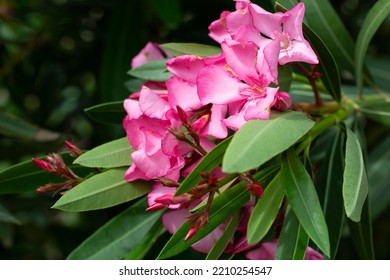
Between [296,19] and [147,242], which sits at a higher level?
[296,19]

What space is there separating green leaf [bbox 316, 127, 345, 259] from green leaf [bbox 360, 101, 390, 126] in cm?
7

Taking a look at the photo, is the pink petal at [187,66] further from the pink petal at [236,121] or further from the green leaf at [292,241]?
the green leaf at [292,241]

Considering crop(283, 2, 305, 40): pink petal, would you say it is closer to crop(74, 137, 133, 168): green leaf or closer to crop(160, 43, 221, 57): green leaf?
crop(160, 43, 221, 57): green leaf

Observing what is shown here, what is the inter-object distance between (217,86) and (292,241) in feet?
0.79

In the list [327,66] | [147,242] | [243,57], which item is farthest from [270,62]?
[147,242]

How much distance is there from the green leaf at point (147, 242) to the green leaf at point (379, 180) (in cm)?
76

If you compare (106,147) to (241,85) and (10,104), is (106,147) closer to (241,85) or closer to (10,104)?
(241,85)

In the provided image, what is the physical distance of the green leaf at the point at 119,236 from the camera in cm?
113

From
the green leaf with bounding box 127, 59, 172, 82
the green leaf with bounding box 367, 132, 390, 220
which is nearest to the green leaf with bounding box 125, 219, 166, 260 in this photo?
the green leaf with bounding box 127, 59, 172, 82

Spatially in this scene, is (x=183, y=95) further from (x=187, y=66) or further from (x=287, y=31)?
(x=287, y=31)

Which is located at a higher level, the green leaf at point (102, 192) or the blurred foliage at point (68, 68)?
the green leaf at point (102, 192)

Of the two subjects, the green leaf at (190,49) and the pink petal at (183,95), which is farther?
the green leaf at (190,49)

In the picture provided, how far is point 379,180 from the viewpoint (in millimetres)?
1718

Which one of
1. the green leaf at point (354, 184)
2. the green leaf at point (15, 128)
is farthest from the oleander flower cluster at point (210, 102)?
the green leaf at point (15, 128)
